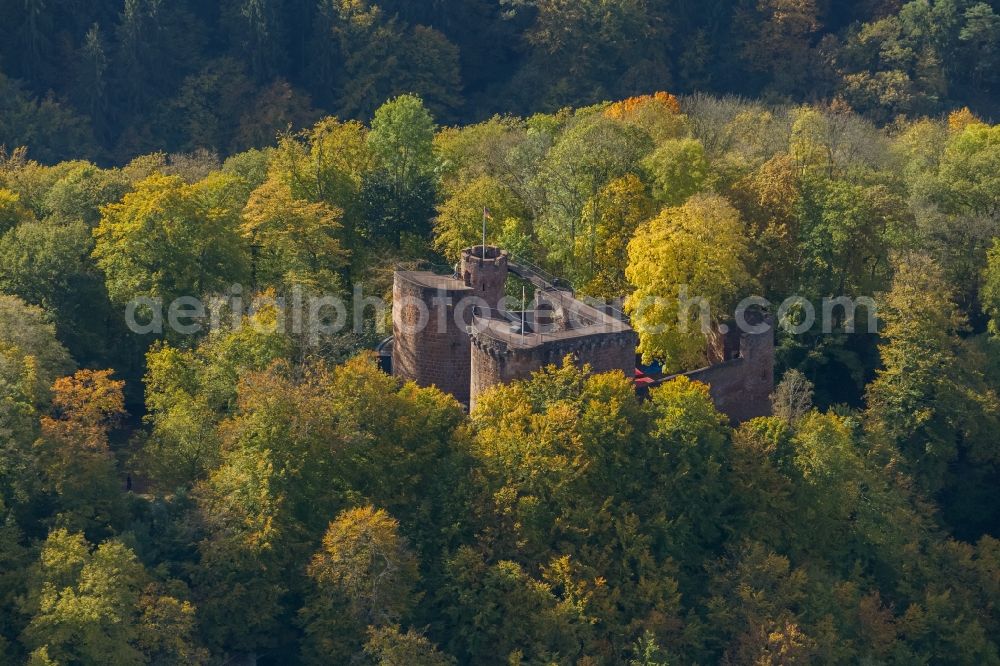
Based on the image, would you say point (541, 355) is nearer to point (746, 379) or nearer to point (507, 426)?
point (507, 426)

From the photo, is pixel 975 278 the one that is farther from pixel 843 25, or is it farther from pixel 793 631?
pixel 843 25

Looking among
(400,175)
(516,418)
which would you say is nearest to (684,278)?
(516,418)

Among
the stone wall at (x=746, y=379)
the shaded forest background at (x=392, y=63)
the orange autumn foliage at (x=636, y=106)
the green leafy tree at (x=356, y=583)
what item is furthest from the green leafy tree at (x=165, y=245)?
the shaded forest background at (x=392, y=63)

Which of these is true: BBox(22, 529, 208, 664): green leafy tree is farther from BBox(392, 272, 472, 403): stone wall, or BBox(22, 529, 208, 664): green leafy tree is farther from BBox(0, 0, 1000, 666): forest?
BBox(392, 272, 472, 403): stone wall

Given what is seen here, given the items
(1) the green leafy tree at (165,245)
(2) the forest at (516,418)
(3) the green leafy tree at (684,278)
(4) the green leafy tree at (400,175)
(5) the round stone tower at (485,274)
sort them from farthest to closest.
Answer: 1. (4) the green leafy tree at (400,175)
2. (1) the green leafy tree at (165,245)
3. (3) the green leafy tree at (684,278)
4. (5) the round stone tower at (485,274)
5. (2) the forest at (516,418)

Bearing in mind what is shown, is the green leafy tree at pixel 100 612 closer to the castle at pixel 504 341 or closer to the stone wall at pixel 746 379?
the castle at pixel 504 341
